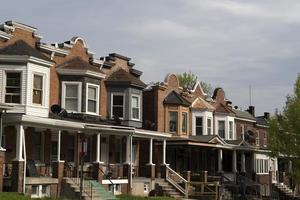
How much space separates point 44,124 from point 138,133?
9729mm

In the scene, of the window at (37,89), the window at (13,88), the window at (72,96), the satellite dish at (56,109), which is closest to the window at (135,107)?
the window at (72,96)

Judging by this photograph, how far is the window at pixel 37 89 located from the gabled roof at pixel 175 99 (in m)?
16.1

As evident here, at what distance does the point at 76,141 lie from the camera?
123 feet

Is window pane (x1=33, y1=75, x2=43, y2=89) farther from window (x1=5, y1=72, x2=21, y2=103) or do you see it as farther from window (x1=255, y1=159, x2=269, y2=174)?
window (x1=255, y1=159, x2=269, y2=174)

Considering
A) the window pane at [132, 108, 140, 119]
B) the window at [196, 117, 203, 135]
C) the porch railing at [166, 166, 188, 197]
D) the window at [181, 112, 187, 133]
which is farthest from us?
the window at [196, 117, 203, 135]

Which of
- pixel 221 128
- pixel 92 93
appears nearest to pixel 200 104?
pixel 221 128

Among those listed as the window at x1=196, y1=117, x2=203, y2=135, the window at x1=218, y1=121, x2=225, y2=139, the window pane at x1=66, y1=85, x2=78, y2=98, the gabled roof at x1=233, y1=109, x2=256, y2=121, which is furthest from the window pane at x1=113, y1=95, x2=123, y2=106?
the gabled roof at x1=233, y1=109, x2=256, y2=121

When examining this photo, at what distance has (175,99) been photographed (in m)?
48.2

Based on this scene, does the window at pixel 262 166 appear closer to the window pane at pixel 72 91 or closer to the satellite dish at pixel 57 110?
the window pane at pixel 72 91

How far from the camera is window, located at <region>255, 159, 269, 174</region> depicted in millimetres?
58406

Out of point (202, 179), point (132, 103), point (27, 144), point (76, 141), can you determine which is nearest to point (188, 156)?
point (202, 179)

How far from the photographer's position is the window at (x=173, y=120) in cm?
4812

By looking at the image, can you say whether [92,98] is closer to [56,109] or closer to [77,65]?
[77,65]

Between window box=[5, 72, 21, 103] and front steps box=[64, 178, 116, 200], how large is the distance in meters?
5.49
